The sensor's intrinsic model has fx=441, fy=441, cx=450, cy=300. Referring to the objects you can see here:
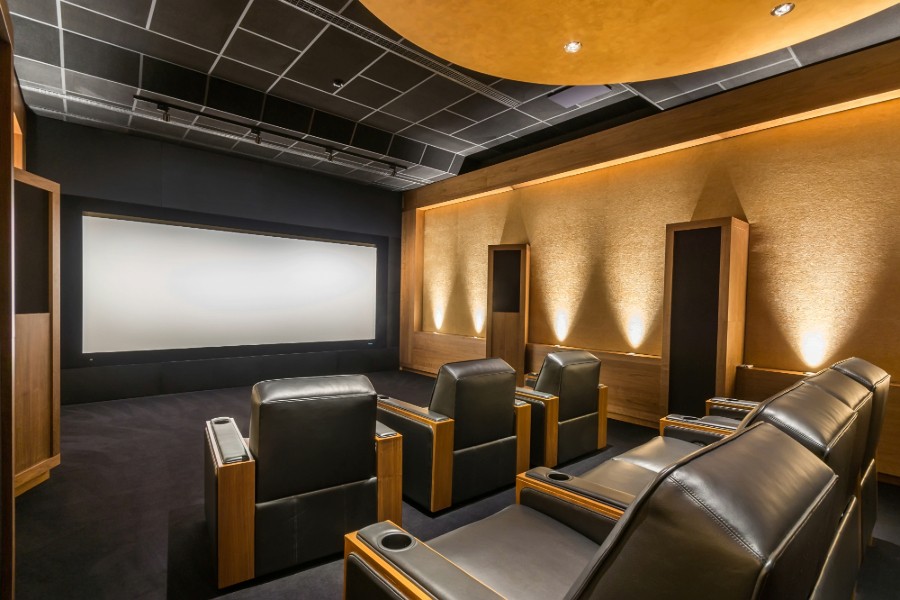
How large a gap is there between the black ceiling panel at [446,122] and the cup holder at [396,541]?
4242mm

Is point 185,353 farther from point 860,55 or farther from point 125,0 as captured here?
point 860,55

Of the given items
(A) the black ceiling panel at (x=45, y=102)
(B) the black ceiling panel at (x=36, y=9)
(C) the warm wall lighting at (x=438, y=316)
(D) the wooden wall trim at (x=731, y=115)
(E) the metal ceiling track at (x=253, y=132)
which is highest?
(B) the black ceiling panel at (x=36, y=9)

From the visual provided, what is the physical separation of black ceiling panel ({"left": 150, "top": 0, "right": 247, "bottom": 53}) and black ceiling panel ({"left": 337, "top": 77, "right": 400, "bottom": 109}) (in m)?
1.06

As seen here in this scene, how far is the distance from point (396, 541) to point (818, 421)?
1031mm

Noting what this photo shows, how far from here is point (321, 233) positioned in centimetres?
654

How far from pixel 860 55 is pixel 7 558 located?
5.12 meters

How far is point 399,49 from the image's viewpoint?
3420 millimetres

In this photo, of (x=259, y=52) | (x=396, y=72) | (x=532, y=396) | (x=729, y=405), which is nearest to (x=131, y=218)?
(x=259, y=52)

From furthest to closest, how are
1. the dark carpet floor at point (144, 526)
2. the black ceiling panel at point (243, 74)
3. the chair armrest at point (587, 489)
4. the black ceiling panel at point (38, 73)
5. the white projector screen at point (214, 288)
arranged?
the white projector screen at point (214, 288)
the black ceiling panel at point (243, 74)
the black ceiling panel at point (38, 73)
the dark carpet floor at point (144, 526)
the chair armrest at point (587, 489)

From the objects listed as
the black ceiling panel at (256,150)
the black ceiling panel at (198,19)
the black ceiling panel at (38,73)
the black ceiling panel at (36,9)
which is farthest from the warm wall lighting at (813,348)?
the black ceiling panel at (38,73)

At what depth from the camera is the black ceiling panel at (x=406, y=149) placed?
5362 millimetres

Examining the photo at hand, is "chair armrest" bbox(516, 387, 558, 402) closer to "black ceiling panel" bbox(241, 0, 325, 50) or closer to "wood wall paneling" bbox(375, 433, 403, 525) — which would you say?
"wood wall paneling" bbox(375, 433, 403, 525)

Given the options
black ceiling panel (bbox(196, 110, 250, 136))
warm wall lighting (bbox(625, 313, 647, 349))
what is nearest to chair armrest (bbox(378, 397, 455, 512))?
warm wall lighting (bbox(625, 313, 647, 349))

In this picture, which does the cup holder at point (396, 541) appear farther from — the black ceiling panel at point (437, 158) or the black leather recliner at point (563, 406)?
the black ceiling panel at point (437, 158)
